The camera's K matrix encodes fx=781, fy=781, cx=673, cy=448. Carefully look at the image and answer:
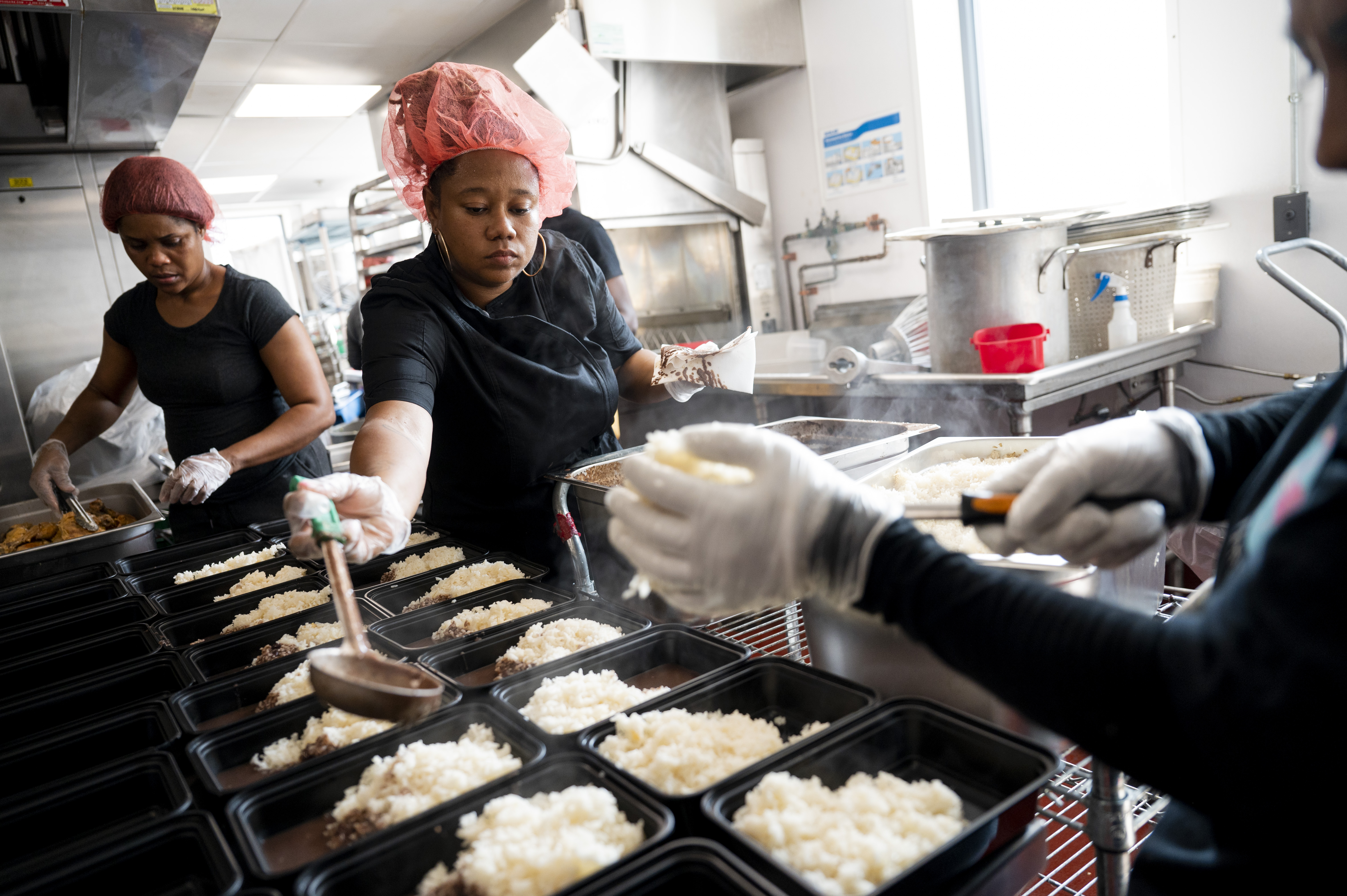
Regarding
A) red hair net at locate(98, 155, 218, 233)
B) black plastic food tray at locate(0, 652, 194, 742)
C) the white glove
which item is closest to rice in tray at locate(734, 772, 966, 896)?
black plastic food tray at locate(0, 652, 194, 742)

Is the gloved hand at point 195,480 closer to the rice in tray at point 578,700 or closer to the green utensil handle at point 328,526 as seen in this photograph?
the green utensil handle at point 328,526

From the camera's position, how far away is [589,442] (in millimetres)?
2076

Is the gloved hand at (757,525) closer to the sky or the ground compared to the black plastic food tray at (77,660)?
closer to the sky

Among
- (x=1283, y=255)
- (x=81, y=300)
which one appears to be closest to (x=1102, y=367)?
(x=1283, y=255)

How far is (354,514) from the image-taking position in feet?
3.96

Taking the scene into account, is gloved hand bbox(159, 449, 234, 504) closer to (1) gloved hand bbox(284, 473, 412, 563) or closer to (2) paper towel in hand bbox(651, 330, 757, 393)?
(1) gloved hand bbox(284, 473, 412, 563)

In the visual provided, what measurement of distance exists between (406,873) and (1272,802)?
0.81 m

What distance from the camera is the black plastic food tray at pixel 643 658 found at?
1193 millimetres

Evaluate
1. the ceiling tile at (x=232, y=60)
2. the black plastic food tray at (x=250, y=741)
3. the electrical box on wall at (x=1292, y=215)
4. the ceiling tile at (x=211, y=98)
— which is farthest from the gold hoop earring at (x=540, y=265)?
the ceiling tile at (x=211, y=98)

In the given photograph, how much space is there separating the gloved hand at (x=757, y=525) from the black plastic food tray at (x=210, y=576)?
1.31 meters

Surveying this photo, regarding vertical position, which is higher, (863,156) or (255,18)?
(255,18)

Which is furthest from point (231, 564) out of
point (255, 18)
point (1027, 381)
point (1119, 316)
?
point (255, 18)

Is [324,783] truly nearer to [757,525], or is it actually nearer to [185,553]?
[757,525]

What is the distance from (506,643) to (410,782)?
398 millimetres
